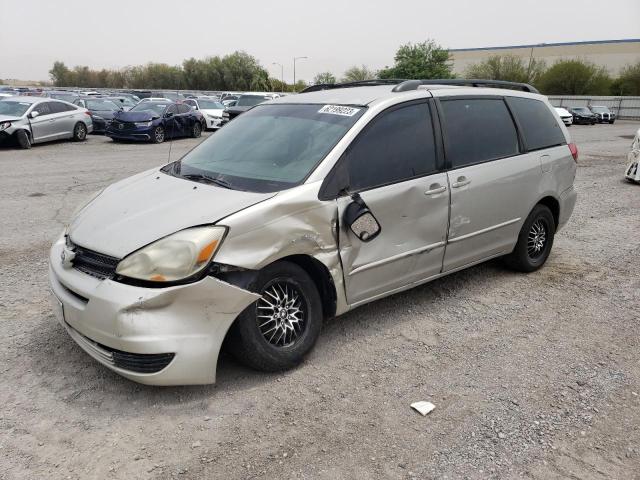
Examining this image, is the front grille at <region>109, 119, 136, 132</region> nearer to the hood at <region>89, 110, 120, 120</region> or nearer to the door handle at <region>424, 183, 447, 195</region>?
the hood at <region>89, 110, 120, 120</region>

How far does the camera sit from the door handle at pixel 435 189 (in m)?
4.00

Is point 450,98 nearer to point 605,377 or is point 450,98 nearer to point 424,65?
point 605,377

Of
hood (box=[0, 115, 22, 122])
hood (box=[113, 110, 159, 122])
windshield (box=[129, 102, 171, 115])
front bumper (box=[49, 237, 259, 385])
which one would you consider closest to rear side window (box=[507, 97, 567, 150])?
front bumper (box=[49, 237, 259, 385])

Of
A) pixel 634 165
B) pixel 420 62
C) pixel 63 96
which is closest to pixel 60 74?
pixel 420 62

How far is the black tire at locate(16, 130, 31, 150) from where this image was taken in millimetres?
15219

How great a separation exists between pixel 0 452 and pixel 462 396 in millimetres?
2516

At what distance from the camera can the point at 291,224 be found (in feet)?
10.6

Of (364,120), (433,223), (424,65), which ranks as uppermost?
(424,65)

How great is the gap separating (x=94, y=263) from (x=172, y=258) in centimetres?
54

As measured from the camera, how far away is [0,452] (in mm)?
2625

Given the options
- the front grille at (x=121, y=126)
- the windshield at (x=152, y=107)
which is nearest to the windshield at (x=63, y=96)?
the windshield at (x=152, y=107)

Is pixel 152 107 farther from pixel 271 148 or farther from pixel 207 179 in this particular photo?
pixel 207 179

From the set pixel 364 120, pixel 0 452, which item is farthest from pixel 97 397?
pixel 364 120

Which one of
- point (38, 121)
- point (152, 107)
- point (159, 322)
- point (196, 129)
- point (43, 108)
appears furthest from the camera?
point (196, 129)
